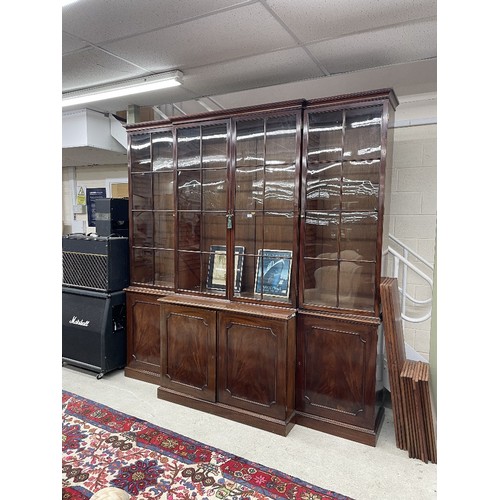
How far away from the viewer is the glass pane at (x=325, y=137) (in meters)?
2.78

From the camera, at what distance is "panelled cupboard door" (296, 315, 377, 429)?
2607mm

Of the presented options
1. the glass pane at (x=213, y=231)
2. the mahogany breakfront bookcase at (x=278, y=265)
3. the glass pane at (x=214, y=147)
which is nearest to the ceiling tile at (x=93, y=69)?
the mahogany breakfront bookcase at (x=278, y=265)

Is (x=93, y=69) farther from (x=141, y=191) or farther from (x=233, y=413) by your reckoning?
(x=233, y=413)

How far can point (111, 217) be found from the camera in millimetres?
3672

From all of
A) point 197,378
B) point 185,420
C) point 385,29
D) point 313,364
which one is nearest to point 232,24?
point 385,29

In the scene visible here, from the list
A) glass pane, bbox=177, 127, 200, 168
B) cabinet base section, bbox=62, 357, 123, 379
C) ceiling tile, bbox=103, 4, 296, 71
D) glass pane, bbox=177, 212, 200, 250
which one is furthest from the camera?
cabinet base section, bbox=62, 357, 123, 379

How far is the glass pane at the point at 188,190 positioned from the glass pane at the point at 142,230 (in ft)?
1.66

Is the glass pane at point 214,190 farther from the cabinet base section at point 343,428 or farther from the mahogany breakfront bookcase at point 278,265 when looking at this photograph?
the cabinet base section at point 343,428

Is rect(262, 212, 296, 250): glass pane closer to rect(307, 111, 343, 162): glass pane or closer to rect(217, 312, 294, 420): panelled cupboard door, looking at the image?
rect(307, 111, 343, 162): glass pane

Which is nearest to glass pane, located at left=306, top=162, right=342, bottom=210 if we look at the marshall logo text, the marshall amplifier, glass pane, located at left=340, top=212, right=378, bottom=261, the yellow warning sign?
glass pane, located at left=340, top=212, right=378, bottom=261

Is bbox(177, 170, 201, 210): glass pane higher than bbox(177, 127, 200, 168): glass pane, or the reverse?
bbox(177, 127, 200, 168): glass pane

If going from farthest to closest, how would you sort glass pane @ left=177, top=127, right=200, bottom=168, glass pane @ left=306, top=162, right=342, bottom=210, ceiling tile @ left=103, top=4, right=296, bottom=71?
glass pane @ left=177, top=127, right=200, bottom=168, glass pane @ left=306, top=162, right=342, bottom=210, ceiling tile @ left=103, top=4, right=296, bottom=71

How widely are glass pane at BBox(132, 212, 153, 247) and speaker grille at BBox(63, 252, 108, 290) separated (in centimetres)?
36
